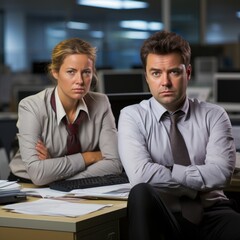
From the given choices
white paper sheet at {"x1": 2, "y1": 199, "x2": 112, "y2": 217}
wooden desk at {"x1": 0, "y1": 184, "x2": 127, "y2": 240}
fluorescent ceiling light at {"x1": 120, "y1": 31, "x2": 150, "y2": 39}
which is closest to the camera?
wooden desk at {"x1": 0, "y1": 184, "x2": 127, "y2": 240}

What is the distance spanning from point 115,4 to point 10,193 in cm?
1253

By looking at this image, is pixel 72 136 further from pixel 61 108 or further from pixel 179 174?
pixel 179 174

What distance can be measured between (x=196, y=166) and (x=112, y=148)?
68 centimetres

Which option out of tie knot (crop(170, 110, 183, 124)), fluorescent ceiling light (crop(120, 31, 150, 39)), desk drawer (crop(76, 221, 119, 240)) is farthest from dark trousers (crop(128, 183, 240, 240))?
fluorescent ceiling light (crop(120, 31, 150, 39))

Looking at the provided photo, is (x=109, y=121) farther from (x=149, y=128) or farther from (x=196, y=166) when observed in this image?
(x=196, y=166)

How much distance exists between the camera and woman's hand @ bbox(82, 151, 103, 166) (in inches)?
127

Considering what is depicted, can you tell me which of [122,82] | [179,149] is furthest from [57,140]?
[122,82]

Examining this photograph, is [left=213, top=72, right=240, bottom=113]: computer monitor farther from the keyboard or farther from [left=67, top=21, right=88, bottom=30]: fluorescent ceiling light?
[left=67, top=21, right=88, bottom=30]: fluorescent ceiling light

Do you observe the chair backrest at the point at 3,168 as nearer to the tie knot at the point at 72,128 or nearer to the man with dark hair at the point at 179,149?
the tie knot at the point at 72,128

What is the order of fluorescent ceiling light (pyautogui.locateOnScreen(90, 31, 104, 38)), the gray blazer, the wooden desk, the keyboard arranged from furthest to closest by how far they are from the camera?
1. fluorescent ceiling light (pyautogui.locateOnScreen(90, 31, 104, 38))
2. the gray blazer
3. the keyboard
4. the wooden desk

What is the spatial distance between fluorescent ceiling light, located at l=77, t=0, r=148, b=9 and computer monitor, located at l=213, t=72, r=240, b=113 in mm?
8113

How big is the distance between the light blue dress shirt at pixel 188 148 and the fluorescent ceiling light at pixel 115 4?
12.1 metres

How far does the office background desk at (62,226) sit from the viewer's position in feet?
7.78

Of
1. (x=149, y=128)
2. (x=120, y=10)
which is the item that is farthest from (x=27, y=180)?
(x=120, y=10)
